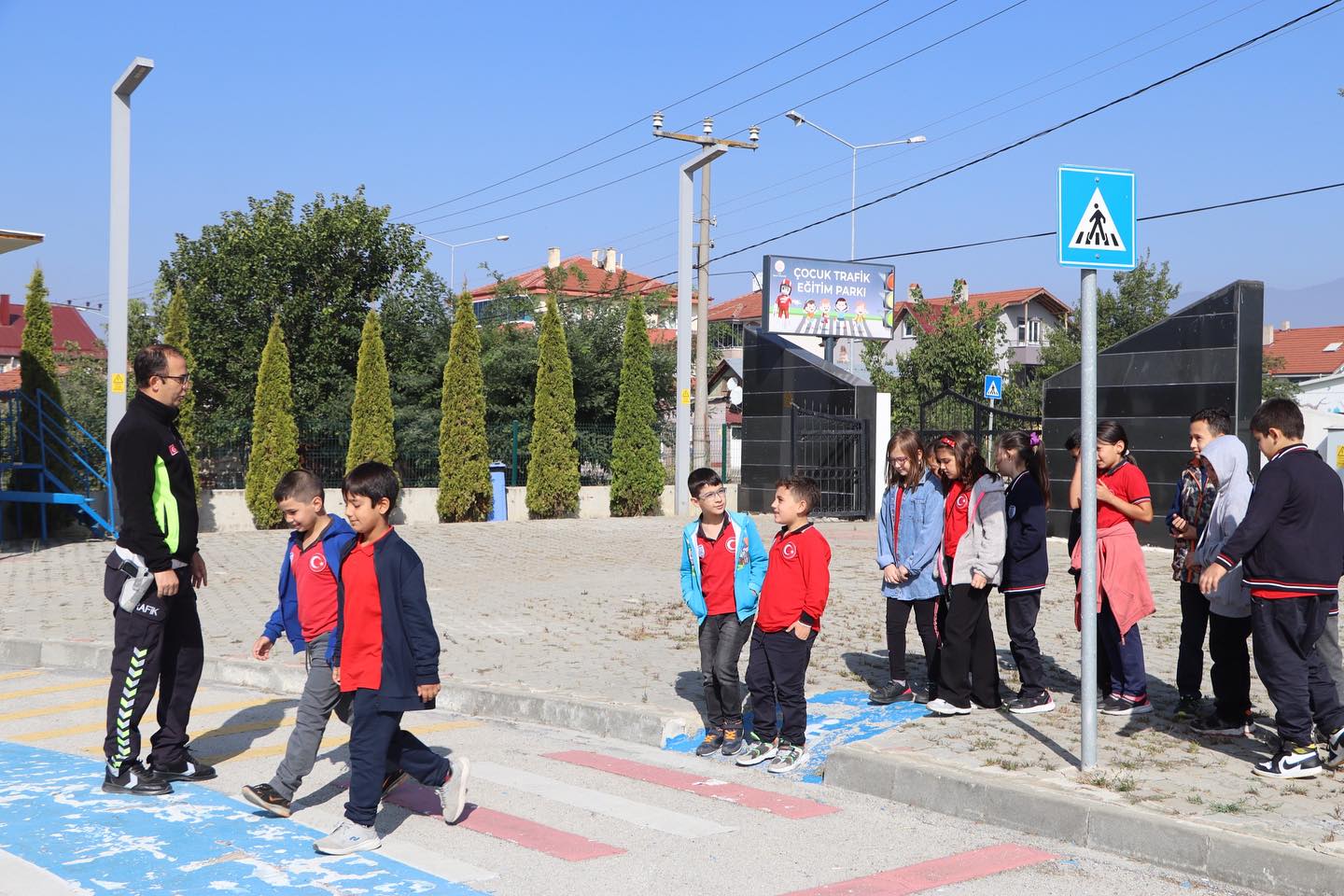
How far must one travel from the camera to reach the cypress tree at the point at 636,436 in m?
27.2

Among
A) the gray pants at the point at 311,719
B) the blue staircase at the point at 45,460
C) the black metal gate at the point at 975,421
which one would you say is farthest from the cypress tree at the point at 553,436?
the gray pants at the point at 311,719

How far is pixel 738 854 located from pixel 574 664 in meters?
4.44

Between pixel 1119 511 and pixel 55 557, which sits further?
pixel 55 557

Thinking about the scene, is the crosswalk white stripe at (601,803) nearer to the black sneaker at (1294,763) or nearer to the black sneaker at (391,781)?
the black sneaker at (391,781)

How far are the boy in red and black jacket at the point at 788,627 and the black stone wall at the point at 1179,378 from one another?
9872 mm

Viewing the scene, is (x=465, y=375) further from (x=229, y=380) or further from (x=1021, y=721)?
(x=1021, y=721)

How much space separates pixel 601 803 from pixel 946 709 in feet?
7.99

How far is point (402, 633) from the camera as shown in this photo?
17.4ft

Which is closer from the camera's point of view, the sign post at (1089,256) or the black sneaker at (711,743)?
the sign post at (1089,256)

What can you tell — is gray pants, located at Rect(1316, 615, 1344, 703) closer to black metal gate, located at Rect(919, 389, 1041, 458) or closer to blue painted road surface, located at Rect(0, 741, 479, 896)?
blue painted road surface, located at Rect(0, 741, 479, 896)

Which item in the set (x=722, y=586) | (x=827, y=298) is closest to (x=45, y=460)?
(x=722, y=586)

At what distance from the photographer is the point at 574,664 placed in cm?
953

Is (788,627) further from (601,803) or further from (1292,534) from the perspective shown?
(1292,534)


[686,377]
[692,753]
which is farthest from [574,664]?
[686,377]
